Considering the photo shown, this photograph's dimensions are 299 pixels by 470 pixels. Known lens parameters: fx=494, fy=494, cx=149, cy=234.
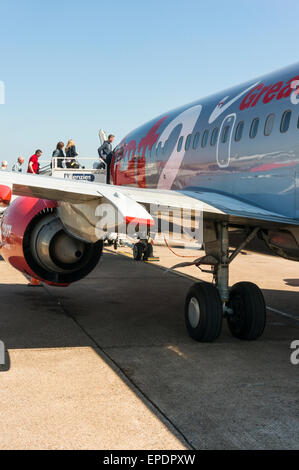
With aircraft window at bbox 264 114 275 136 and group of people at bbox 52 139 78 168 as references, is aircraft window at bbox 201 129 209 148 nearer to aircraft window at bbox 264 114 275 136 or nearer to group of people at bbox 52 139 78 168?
aircraft window at bbox 264 114 275 136

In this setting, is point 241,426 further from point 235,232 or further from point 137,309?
point 137,309

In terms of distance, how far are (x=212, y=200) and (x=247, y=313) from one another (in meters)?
1.70

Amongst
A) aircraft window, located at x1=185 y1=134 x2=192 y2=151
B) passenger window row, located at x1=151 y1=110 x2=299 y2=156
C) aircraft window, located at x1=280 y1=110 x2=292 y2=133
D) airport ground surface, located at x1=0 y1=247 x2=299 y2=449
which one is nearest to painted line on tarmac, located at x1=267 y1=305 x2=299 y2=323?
airport ground surface, located at x1=0 y1=247 x2=299 y2=449

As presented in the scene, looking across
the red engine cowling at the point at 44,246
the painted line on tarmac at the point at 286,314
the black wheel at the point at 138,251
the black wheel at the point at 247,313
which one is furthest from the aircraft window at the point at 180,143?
A: the black wheel at the point at 138,251

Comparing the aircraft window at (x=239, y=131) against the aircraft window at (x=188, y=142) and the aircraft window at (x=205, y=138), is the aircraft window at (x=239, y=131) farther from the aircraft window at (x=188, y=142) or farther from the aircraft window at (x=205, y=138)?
the aircraft window at (x=188, y=142)

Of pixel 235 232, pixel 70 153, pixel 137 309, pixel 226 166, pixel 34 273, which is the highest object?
pixel 70 153

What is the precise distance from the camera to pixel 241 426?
432 cm

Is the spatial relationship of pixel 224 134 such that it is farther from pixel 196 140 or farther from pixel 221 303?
pixel 221 303

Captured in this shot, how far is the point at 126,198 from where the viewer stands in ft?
17.7

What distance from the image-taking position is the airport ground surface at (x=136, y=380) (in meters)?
4.12

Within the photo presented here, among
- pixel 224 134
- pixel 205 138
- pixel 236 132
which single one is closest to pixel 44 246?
pixel 205 138

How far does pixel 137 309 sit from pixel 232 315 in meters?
2.51

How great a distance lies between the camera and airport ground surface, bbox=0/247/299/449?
162 inches
